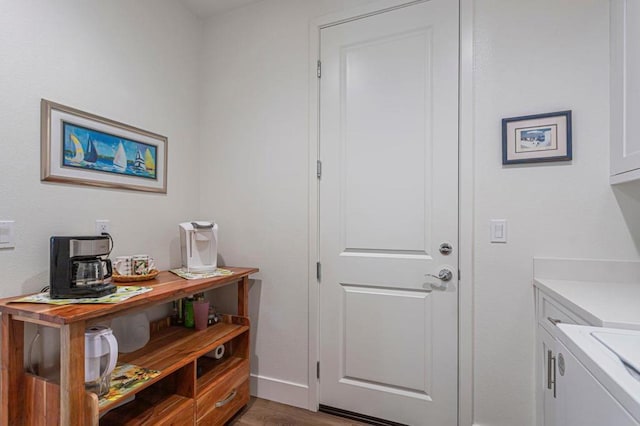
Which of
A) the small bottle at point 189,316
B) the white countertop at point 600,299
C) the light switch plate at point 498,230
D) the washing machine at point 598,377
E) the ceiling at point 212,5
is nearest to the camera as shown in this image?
the washing machine at point 598,377

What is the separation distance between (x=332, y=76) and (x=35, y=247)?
69.3 inches

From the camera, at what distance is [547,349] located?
4.42 ft

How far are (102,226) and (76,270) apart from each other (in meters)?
0.43

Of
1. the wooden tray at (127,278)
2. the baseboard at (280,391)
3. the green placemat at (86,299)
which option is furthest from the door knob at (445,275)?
the wooden tray at (127,278)

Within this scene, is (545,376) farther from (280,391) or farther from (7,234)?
(7,234)

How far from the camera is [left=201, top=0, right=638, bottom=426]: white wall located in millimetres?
1450

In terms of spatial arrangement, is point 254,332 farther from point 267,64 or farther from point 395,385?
point 267,64

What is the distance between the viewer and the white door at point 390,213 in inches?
66.1

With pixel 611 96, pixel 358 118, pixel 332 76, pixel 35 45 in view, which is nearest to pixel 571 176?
pixel 611 96

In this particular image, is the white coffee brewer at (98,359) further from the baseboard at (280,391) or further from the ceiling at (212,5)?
the ceiling at (212,5)

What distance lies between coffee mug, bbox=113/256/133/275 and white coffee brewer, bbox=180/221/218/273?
298 millimetres

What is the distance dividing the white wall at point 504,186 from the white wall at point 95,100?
2.06 feet

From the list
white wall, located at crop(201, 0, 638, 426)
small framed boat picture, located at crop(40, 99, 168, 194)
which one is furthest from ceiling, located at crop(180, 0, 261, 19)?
small framed boat picture, located at crop(40, 99, 168, 194)

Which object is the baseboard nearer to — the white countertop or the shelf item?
the shelf item
